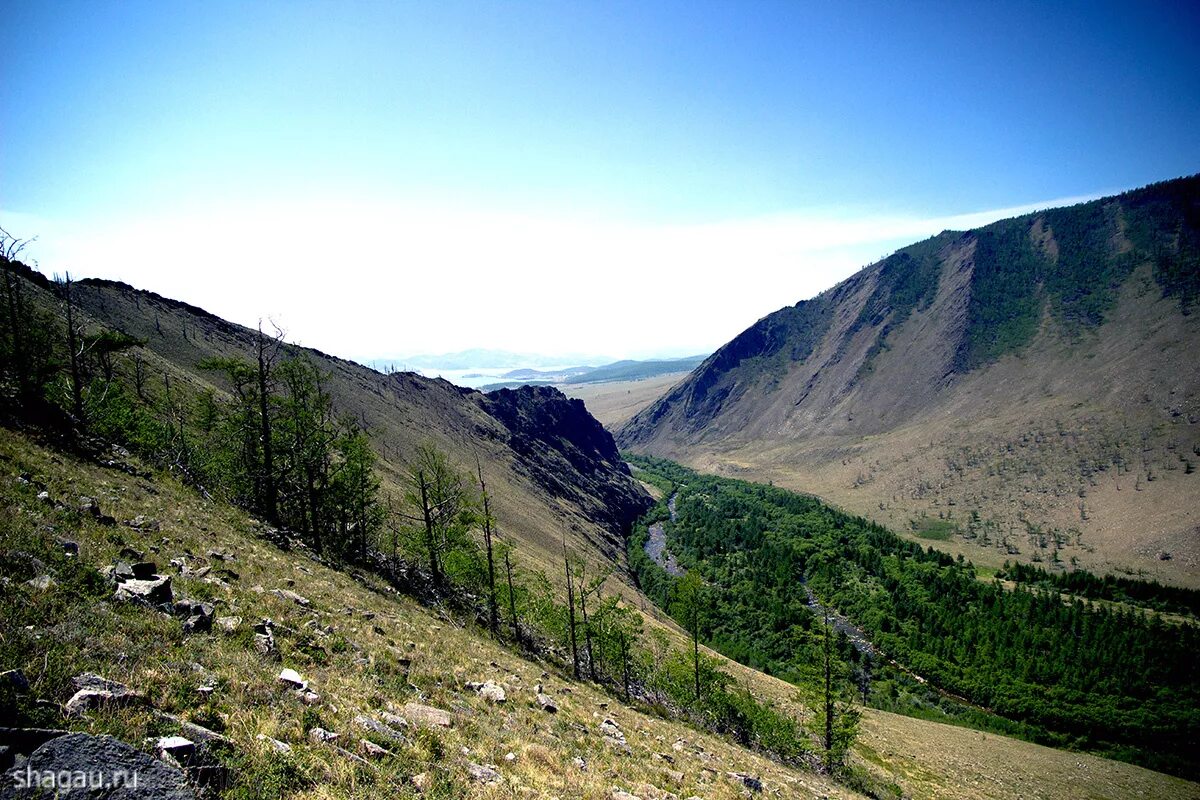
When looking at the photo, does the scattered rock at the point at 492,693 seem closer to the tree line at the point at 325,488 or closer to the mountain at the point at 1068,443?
the tree line at the point at 325,488

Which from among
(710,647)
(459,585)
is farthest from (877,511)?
(459,585)

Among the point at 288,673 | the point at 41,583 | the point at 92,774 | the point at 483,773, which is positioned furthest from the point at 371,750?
the point at 41,583

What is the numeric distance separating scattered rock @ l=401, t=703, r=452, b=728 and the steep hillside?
49.3m

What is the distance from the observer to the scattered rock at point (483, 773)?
32.3 feet

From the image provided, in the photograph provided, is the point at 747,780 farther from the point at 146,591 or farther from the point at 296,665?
the point at 146,591

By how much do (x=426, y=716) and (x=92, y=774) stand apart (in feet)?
25.4

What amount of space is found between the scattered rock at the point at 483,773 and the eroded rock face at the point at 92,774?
541 centimetres

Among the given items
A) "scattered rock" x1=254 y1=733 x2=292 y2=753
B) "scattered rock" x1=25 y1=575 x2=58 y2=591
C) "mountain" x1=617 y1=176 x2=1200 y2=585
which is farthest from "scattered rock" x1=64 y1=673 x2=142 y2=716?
"mountain" x1=617 y1=176 x2=1200 y2=585

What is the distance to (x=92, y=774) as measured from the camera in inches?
213

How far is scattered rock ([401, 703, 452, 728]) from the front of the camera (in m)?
11.7

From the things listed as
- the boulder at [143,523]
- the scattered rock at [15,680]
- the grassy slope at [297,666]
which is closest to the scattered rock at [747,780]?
the grassy slope at [297,666]

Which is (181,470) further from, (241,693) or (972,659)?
(972,659)

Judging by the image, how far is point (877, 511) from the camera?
458ft

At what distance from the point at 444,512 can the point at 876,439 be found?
191 metres
